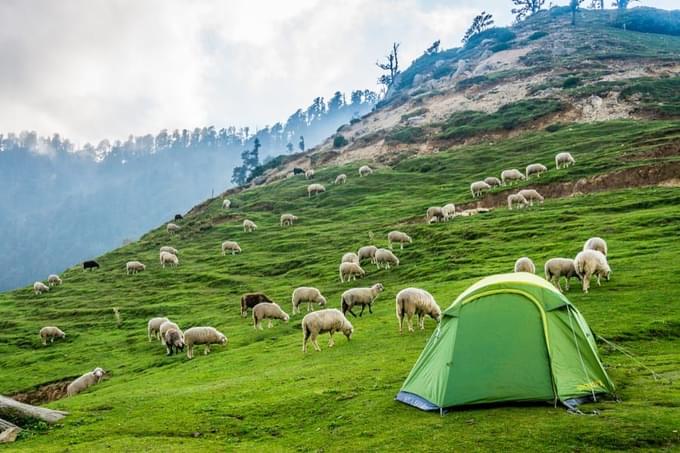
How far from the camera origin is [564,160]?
185 feet

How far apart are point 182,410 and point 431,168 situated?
7069 cm

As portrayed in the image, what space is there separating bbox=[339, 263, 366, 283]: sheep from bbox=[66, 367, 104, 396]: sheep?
17.4 m

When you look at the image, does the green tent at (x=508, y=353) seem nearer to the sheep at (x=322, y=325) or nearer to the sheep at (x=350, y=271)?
the sheep at (x=322, y=325)

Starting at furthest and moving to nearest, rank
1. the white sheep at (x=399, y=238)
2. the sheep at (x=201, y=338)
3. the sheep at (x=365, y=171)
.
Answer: the sheep at (x=365, y=171) → the white sheep at (x=399, y=238) → the sheep at (x=201, y=338)

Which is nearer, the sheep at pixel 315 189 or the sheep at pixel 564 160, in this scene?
the sheep at pixel 564 160

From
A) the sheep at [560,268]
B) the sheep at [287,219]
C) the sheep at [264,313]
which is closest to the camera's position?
the sheep at [560,268]

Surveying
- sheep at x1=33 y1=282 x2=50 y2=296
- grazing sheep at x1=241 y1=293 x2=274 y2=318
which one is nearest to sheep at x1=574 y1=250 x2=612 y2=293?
grazing sheep at x1=241 y1=293 x2=274 y2=318

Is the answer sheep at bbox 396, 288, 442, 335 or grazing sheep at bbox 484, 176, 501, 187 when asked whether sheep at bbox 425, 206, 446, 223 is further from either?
sheep at bbox 396, 288, 442, 335

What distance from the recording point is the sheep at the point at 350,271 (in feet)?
125

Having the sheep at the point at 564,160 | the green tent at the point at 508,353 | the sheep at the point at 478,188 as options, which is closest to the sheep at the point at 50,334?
the green tent at the point at 508,353

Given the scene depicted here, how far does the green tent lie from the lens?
12.4 m

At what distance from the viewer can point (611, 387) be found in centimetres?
1247

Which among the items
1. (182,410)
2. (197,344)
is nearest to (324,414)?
(182,410)

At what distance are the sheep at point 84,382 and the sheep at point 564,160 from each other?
48419 mm
